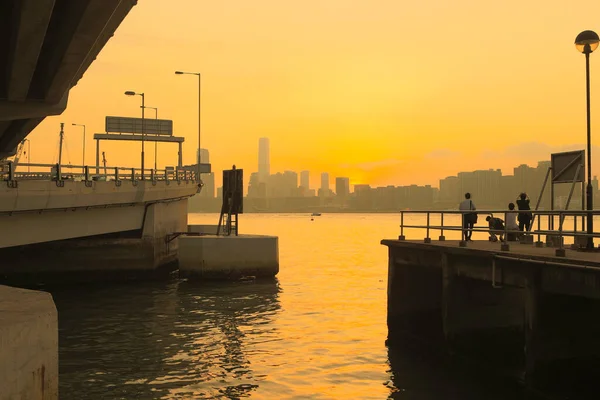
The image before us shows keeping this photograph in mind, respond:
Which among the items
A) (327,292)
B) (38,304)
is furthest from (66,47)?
(327,292)

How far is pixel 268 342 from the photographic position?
2183 centimetres

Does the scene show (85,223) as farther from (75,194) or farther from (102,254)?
(102,254)

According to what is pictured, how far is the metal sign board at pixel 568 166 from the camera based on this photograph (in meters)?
17.3

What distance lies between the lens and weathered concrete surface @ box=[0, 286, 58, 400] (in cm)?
912

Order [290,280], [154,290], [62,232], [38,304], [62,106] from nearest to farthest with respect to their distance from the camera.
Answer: [38,304] → [62,106] → [62,232] → [154,290] → [290,280]

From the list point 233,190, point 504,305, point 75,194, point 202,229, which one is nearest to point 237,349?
point 504,305

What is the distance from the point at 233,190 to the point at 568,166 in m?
30.4

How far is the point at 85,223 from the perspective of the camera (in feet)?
108

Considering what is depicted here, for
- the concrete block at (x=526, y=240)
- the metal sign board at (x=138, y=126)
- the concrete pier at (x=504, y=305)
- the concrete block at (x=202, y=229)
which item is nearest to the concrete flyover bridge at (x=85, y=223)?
the concrete block at (x=202, y=229)

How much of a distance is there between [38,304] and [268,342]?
38.9 ft

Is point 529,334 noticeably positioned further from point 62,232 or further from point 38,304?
point 62,232

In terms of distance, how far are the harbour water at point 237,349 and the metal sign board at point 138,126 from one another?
1485 inches

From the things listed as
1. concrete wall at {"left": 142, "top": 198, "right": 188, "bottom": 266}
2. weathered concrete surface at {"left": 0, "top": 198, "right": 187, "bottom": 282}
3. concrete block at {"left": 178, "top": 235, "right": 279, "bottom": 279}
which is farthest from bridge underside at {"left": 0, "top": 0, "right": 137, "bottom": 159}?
concrete wall at {"left": 142, "top": 198, "right": 188, "bottom": 266}

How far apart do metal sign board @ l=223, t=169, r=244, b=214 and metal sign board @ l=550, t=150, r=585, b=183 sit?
Result: 28649 millimetres
